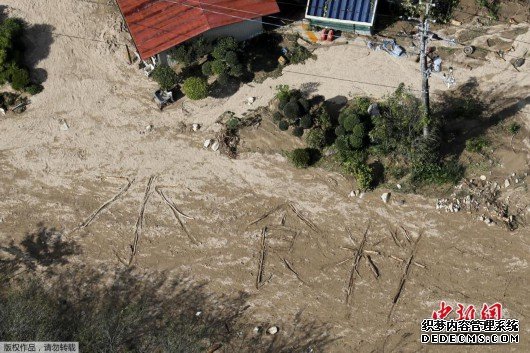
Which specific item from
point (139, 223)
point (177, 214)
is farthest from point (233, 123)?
point (139, 223)

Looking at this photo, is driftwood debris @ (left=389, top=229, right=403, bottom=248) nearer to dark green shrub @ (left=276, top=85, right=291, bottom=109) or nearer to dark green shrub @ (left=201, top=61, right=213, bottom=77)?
dark green shrub @ (left=276, top=85, right=291, bottom=109)

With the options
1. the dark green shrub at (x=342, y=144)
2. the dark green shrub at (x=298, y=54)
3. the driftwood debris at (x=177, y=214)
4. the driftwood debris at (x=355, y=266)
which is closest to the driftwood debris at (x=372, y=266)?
the driftwood debris at (x=355, y=266)

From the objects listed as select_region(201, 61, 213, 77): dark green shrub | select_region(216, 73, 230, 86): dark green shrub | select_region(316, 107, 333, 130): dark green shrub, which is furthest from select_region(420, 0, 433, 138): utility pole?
select_region(201, 61, 213, 77): dark green shrub

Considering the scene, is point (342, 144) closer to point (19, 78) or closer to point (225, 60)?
point (225, 60)

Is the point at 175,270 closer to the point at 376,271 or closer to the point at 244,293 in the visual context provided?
the point at 244,293

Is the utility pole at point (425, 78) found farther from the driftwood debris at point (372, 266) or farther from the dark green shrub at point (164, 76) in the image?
the dark green shrub at point (164, 76)
